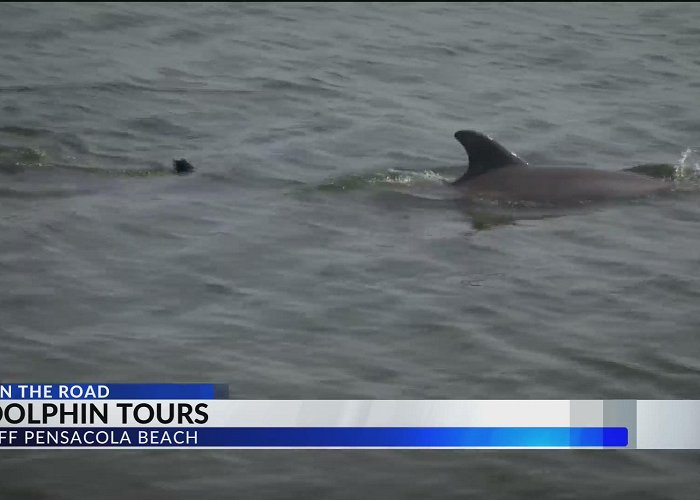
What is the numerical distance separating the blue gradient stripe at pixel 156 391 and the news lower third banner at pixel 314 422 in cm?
1

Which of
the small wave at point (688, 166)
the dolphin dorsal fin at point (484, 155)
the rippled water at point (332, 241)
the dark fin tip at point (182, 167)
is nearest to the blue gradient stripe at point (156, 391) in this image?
the rippled water at point (332, 241)

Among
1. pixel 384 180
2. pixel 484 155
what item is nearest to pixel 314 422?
pixel 484 155

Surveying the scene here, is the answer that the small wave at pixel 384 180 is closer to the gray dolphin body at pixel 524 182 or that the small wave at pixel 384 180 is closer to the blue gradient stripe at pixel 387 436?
the gray dolphin body at pixel 524 182

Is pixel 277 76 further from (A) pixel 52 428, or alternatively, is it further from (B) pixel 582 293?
(A) pixel 52 428

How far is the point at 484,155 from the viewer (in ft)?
42.4

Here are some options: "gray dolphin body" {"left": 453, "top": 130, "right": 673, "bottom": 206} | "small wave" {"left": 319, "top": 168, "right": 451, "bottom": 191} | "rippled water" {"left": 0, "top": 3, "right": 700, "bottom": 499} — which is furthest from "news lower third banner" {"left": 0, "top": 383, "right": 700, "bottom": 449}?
"small wave" {"left": 319, "top": 168, "right": 451, "bottom": 191}

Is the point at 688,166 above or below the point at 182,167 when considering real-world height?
above

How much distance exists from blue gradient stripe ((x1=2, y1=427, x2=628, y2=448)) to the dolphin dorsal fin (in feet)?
15.9

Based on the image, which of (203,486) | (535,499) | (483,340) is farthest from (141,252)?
(535,499)

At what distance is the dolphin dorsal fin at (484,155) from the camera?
12773mm

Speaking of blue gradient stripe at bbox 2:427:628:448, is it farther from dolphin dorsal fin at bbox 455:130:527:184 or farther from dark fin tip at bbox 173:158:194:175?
dark fin tip at bbox 173:158:194:175

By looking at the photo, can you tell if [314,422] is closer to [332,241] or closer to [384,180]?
[332,241]

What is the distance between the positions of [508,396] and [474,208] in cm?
402

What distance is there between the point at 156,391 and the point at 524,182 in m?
5.43
